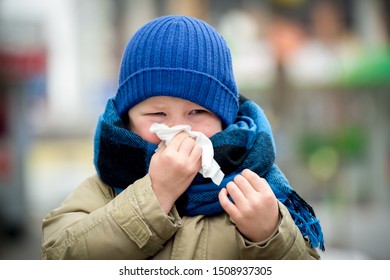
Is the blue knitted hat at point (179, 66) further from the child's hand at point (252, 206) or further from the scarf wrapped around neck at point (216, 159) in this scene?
the child's hand at point (252, 206)

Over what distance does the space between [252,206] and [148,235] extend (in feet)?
0.78

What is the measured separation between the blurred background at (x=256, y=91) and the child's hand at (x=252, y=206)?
4.25 m

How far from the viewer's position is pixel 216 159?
56.8 inches

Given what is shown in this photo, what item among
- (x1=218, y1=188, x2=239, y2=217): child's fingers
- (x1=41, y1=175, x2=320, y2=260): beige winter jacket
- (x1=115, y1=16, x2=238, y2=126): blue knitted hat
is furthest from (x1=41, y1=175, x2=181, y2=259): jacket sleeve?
(x1=115, y1=16, x2=238, y2=126): blue knitted hat

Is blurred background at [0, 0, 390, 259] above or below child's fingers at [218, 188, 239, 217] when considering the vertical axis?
below

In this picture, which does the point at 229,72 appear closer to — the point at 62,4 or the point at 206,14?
the point at 206,14

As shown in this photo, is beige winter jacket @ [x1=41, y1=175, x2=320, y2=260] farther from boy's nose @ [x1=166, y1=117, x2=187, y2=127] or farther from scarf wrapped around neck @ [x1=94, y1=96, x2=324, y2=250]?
boy's nose @ [x1=166, y1=117, x2=187, y2=127]

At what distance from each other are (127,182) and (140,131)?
0.43 ft

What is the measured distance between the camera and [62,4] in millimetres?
6168

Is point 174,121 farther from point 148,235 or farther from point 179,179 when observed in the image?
point 148,235

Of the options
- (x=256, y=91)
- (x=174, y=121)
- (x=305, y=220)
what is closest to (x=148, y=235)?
(x=174, y=121)

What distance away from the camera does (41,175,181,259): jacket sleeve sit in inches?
52.0
